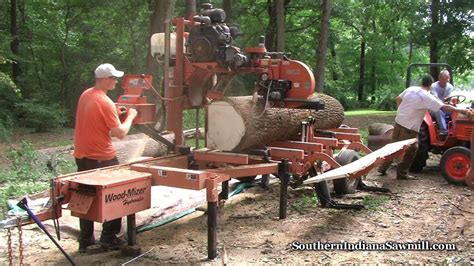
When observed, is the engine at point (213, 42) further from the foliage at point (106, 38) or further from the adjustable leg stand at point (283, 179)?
the foliage at point (106, 38)

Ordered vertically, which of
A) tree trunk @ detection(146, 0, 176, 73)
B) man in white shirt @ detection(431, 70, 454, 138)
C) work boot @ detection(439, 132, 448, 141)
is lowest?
work boot @ detection(439, 132, 448, 141)

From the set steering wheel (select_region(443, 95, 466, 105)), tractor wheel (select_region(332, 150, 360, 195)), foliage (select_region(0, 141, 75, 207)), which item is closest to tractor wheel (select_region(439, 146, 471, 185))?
steering wheel (select_region(443, 95, 466, 105))

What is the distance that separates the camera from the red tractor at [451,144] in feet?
26.5

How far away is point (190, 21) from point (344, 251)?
10.7 ft

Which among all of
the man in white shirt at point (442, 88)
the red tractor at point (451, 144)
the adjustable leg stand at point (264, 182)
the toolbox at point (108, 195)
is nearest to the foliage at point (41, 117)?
the adjustable leg stand at point (264, 182)

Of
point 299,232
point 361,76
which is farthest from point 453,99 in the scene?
point 361,76

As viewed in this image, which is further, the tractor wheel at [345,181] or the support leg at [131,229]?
the tractor wheel at [345,181]

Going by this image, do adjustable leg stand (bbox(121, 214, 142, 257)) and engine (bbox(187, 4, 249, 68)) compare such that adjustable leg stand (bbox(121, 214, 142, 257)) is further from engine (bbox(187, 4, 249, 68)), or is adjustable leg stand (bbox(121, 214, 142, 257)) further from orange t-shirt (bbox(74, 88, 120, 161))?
engine (bbox(187, 4, 249, 68))

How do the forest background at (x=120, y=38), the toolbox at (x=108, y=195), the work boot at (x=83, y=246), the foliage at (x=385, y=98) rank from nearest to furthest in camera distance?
the toolbox at (x=108, y=195) → the work boot at (x=83, y=246) → the forest background at (x=120, y=38) → the foliage at (x=385, y=98)

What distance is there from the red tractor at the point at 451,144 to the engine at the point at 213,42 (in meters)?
4.30

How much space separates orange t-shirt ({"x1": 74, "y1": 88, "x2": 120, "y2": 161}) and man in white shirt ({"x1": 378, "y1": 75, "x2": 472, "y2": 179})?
4930 millimetres

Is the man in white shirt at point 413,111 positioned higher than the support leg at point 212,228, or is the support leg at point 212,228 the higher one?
the man in white shirt at point 413,111

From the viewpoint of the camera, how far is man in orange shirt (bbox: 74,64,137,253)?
16.5ft

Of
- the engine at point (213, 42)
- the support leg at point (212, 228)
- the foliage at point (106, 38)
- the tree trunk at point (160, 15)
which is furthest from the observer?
the foliage at point (106, 38)
